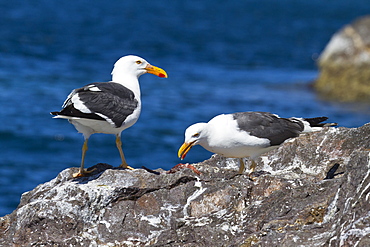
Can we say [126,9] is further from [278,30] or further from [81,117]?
[81,117]

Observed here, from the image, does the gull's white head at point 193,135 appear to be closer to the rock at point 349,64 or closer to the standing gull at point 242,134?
the standing gull at point 242,134

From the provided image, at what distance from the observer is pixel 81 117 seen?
6.70 metres

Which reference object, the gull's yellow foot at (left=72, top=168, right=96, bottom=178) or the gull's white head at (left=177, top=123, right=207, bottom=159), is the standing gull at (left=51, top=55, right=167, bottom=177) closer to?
the gull's yellow foot at (left=72, top=168, right=96, bottom=178)

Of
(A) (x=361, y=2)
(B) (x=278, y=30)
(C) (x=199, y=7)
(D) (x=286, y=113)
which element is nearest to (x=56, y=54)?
(D) (x=286, y=113)

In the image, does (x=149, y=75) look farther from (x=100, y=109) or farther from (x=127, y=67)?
(x=100, y=109)

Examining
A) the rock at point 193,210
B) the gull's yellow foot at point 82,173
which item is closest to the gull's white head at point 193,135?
the rock at point 193,210

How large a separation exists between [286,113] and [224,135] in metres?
13.4

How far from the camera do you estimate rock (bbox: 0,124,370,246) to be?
5113 mm

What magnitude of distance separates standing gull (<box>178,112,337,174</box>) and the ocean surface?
732 centimetres

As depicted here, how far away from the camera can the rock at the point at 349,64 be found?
886 inches

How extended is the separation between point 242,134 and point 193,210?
1470 millimetres

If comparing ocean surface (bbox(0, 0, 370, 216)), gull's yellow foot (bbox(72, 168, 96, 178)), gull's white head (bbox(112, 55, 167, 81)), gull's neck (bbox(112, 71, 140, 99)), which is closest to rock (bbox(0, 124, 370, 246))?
gull's yellow foot (bbox(72, 168, 96, 178))

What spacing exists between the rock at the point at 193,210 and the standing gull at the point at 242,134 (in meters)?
0.45

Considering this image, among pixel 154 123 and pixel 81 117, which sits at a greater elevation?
pixel 154 123
